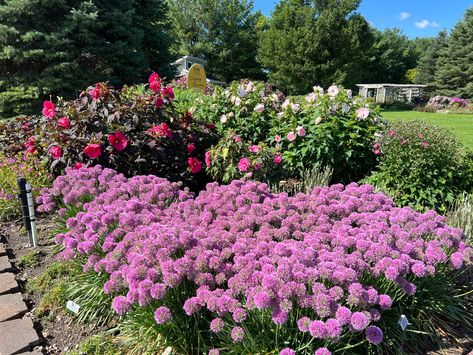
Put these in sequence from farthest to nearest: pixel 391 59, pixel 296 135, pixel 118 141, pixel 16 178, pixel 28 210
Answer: pixel 391 59
pixel 296 135
pixel 16 178
pixel 118 141
pixel 28 210

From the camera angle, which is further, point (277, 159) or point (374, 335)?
point (277, 159)

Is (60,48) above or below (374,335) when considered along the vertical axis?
above

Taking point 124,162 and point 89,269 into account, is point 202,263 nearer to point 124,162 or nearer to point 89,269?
point 89,269

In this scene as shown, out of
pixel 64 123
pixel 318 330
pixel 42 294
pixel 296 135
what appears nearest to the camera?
pixel 318 330

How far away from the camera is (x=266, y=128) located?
5242 mm

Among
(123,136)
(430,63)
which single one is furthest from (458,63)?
(123,136)

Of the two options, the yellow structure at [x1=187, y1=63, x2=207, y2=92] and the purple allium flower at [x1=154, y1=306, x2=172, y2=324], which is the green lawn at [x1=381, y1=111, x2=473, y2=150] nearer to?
the yellow structure at [x1=187, y1=63, x2=207, y2=92]

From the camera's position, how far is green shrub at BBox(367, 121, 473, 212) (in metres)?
3.94

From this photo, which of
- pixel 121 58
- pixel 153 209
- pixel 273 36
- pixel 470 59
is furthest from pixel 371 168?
pixel 470 59

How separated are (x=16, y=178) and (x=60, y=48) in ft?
18.7

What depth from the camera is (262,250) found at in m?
2.23

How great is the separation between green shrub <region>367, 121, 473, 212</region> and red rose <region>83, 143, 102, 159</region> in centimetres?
294

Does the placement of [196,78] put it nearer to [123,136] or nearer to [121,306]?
[123,136]

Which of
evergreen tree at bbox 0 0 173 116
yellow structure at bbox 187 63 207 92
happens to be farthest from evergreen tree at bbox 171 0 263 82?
evergreen tree at bbox 0 0 173 116
